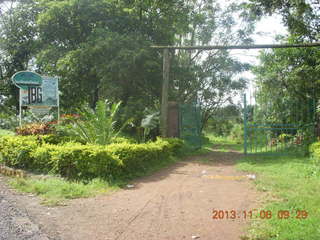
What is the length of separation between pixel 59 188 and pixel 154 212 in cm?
230

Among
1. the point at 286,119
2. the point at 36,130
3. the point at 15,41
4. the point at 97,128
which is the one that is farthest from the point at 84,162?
the point at 15,41

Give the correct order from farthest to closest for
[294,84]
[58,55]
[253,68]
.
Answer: [253,68]
[58,55]
[294,84]

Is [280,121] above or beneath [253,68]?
beneath

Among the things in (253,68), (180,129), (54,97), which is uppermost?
(253,68)

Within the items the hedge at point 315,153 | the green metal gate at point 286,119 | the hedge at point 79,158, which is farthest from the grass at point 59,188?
the green metal gate at point 286,119

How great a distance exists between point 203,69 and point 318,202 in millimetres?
14422

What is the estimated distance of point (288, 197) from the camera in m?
5.11

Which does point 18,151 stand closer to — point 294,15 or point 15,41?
point 294,15

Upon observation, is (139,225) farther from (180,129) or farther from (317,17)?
(317,17)

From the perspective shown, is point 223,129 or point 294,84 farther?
point 223,129

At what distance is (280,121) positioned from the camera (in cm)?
1229

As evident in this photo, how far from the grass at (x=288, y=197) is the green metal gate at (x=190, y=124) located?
145 inches

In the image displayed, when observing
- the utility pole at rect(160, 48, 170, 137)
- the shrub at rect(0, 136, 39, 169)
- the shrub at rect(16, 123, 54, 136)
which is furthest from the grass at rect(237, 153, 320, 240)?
the shrub at rect(16, 123, 54, 136)

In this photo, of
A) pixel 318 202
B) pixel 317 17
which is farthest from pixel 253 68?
pixel 318 202
